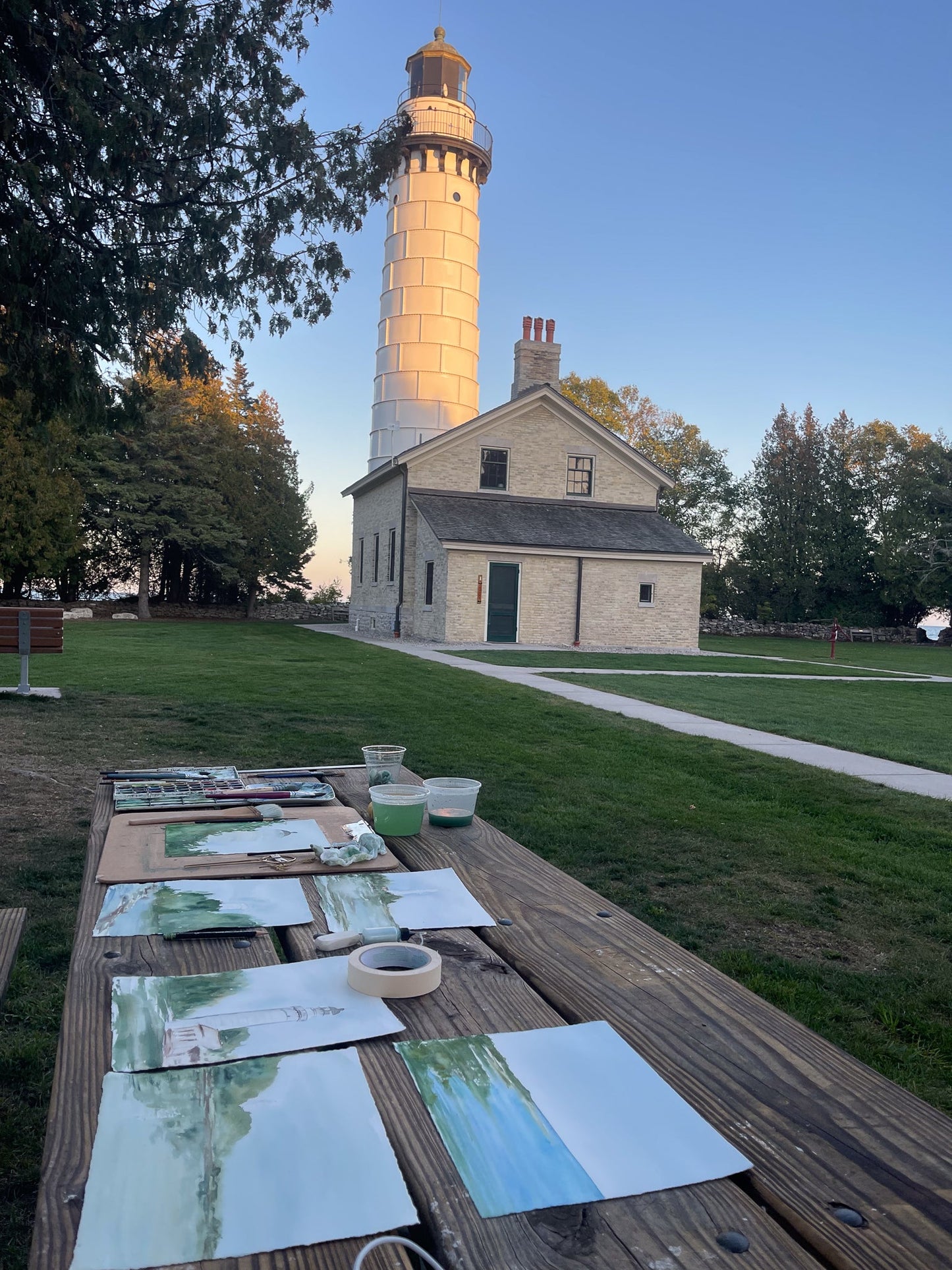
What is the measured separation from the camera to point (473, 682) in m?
14.2

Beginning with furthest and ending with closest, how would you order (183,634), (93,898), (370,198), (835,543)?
1. (835,543)
2. (183,634)
3. (370,198)
4. (93,898)

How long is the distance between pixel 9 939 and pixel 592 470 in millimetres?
26316

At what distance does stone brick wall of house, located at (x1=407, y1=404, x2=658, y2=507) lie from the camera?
26719mm

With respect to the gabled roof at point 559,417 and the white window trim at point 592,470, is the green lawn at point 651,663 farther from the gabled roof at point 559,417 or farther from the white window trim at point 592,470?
the gabled roof at point 559,417

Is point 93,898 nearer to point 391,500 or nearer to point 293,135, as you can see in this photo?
point 293,135

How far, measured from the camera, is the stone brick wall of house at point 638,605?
25703 mm

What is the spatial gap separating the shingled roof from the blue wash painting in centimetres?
2257

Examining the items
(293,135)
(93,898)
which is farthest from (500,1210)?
(293,135)

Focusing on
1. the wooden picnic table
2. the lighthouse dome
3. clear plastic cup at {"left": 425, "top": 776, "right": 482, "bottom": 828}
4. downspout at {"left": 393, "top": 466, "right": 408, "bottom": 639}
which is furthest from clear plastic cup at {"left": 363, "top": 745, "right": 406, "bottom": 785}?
the lighthouse dome

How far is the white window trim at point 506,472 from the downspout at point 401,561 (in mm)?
Result: 2052

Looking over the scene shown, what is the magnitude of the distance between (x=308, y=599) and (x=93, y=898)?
4189 centimetres

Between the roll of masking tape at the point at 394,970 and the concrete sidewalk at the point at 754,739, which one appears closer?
the roll of masking tape at the point at 394,970

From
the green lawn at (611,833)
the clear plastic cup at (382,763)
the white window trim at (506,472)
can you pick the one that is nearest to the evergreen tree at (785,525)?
the white window trim at (506,472)

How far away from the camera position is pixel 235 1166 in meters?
1.18
